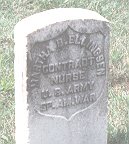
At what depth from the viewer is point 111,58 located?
16.6 feet

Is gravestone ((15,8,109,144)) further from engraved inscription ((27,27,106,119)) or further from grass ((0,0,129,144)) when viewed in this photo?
grass ((0,0,129,144))

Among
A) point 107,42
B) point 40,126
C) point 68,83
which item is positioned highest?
point 107,42

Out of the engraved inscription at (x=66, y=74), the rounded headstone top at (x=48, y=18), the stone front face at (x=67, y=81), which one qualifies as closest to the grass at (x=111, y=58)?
the stone front face at (x=67, y=81)

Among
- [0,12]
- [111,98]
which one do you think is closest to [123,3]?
[0,12]

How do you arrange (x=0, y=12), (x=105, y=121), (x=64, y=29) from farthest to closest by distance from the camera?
(x=0, y=12), (x=105, y=121), (x=64, y=29)

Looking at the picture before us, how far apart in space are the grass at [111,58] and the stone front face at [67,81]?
0.49 meters

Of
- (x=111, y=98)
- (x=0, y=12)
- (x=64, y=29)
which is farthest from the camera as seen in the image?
(x=0, y=12)

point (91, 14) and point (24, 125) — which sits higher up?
point (91, 14)

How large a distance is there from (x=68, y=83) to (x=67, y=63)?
0.14 metres

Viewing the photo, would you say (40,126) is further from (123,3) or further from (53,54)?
(123,3)

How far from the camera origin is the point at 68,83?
3.49 meters

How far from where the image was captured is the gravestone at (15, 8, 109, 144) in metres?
3.31

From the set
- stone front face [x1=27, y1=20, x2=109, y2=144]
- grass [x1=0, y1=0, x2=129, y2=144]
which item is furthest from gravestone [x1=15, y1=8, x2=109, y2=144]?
grass [x1=0, y1=0, x2=129, y2=144]

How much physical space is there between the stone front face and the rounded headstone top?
0.09 ft
